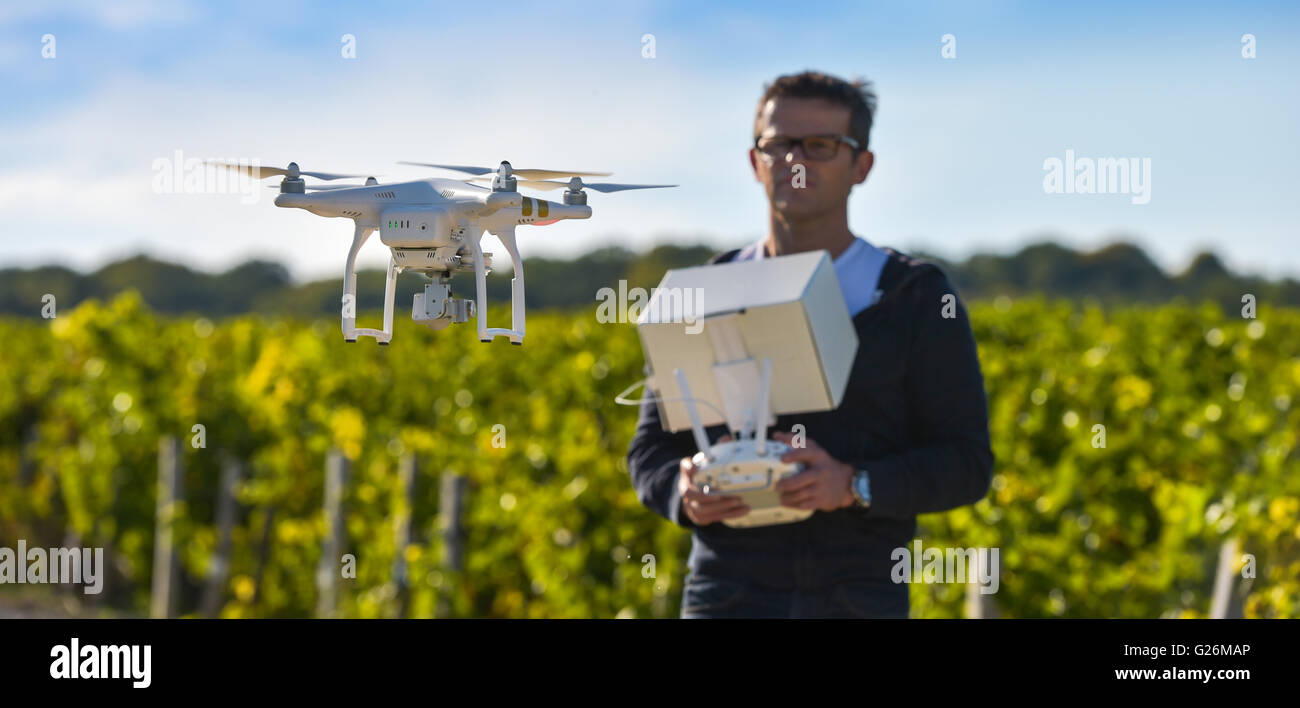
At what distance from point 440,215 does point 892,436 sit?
85.8 inches

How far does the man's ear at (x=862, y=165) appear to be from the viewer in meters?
2.87

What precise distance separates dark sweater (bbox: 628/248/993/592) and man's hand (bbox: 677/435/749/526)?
25 cm

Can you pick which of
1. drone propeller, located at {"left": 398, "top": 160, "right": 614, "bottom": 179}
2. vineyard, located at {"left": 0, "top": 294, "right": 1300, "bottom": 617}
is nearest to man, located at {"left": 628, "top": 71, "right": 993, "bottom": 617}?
drone propeller, located at {"left": 398, "top": 160, "right": 614, "bottom": 179}

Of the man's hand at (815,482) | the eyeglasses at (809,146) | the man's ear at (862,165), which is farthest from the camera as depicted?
the man's ear at (862,165)

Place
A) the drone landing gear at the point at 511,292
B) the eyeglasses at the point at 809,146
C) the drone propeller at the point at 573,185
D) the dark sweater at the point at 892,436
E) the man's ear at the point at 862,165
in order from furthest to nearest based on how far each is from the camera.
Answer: the dark sweater at the point at 892,436 → the man's ear at the point at 862,165 → the eyeglasses at the point at 809,146 → the drone propeller at the point at 573,185 → the drone landing gear at the point at 511,292

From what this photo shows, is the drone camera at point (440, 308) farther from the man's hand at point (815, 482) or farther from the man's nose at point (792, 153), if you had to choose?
the man's nose at point (792, 153)

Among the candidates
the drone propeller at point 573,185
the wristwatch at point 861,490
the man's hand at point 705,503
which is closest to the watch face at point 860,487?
the wristwatch at point 861,490

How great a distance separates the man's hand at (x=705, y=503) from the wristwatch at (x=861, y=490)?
37 cm

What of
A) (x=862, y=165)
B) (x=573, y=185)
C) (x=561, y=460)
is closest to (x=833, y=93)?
(x=862, y=165)

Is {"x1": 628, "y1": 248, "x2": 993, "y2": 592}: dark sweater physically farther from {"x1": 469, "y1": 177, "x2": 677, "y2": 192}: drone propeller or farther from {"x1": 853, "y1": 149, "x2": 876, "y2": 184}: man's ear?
{"x1": 469, "y1": 177, "x2": 677, "y2": 192}: drone propeller

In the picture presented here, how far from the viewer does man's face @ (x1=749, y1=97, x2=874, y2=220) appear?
271cm

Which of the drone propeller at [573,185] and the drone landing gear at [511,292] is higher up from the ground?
the drone propeller at [573,185]
